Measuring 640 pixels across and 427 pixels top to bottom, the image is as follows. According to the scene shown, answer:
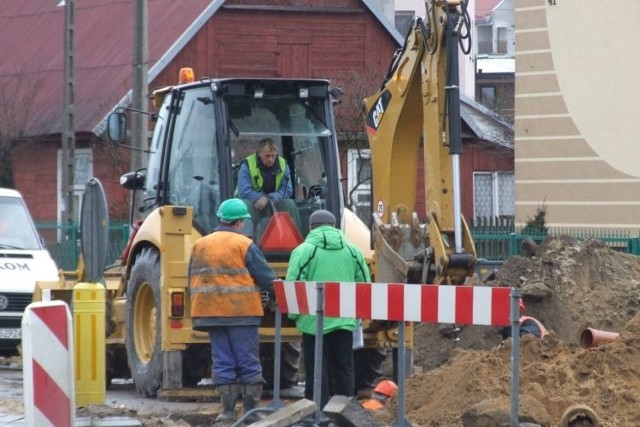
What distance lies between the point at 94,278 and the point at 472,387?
3001mm

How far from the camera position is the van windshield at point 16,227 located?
18.7m

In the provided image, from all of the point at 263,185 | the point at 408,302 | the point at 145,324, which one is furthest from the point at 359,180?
the point at 408,302

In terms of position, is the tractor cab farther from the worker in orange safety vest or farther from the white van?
the white van

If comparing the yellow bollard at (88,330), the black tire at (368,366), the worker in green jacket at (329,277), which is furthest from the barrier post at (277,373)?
the black tire at (368,366)

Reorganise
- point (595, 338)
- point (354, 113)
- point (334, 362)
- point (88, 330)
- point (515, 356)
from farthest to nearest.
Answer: point (354, 113) → point (595, 338) → point (334, 362) → point (88, 330) → point (515, 356)

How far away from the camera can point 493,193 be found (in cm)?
4244

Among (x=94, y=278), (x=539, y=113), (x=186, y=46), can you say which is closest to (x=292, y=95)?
(x=94, y=278)

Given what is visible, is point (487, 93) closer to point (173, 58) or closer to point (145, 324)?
point (173, 58)

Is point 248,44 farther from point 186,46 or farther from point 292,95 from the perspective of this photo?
point 292,95

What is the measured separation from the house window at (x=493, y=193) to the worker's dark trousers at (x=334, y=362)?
1172 inches

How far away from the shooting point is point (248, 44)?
38.8 m

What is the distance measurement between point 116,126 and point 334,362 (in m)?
3.76

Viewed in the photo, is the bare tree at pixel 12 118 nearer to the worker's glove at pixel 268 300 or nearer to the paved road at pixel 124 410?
the paved road at pixel 124 410

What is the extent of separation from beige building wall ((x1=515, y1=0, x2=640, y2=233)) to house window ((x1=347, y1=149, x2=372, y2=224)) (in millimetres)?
3383
